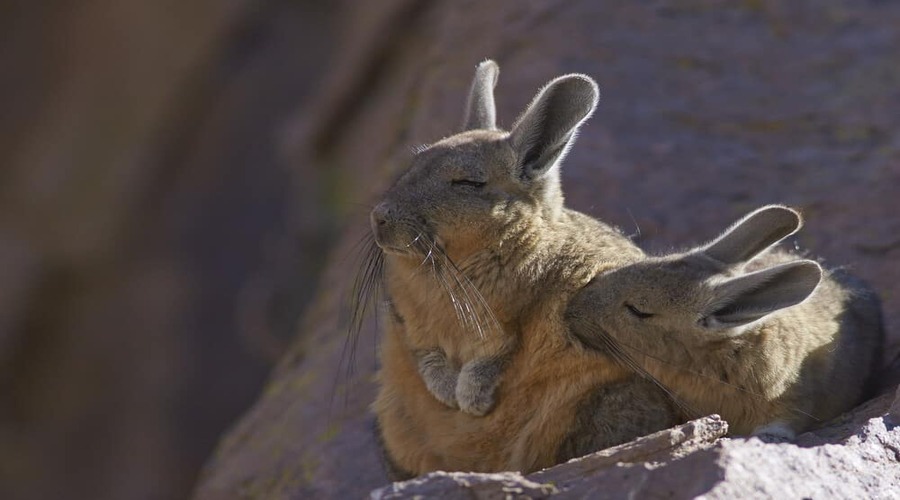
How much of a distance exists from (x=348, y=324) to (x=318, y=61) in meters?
12.7

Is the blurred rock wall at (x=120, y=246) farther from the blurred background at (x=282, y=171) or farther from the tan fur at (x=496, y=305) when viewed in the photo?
the tan fur at (x=496, y=305)

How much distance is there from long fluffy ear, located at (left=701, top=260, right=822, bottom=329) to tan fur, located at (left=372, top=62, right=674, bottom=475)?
1.41 feet

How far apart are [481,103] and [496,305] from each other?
147 cm

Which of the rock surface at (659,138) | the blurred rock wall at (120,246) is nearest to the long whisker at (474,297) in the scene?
the rock surface at (659,138)

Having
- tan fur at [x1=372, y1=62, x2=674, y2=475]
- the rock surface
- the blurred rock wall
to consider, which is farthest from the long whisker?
the blurred rock wall

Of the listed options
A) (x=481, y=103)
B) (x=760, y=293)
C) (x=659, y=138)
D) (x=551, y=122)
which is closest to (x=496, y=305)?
(x=551, y=122)

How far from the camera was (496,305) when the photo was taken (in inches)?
211

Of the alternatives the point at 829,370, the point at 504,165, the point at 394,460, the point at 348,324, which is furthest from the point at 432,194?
the point at 348,324

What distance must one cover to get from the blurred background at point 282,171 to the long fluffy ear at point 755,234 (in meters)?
1.58

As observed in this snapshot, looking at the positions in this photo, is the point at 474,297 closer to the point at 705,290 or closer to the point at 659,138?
the point at 705,290

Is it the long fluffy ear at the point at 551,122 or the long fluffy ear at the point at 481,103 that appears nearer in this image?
the long fluffy ear at the point at 551,122

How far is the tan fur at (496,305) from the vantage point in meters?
5.08

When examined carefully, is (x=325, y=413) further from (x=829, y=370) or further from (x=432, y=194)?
(x=829, y=370)

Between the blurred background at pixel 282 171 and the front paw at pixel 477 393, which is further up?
the front paw at pixel 477 393
